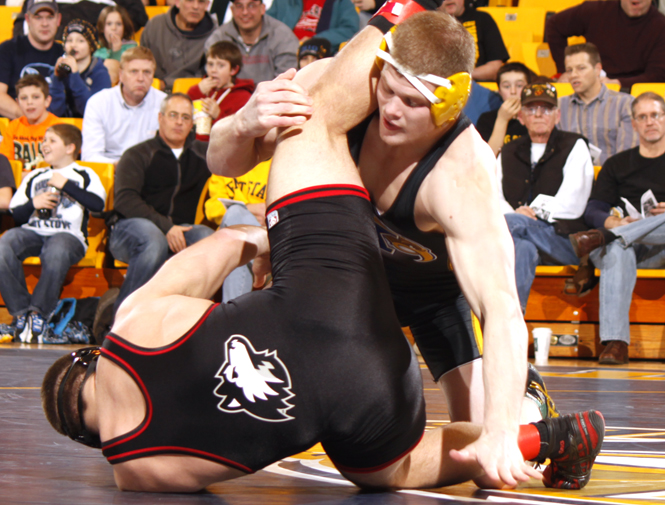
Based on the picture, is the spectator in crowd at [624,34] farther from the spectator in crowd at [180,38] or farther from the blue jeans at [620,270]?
the spectator in crowd at [180,38]

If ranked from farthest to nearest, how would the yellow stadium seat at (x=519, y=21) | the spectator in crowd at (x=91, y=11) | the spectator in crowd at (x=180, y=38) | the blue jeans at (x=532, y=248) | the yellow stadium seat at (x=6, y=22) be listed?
the yellow stadium seat at (x=6, y=22) < the spectator in crowd at (x=91, y=11) < the yellow stadium seat at (x=519, y=21) < the spectator in crowd at (x=180, y=38) < the blue jeans at (x=532, y=248)

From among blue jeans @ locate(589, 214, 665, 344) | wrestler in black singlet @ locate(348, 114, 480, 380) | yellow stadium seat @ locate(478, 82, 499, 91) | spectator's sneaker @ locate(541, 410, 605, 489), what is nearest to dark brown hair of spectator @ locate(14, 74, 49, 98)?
yellow stadium seat @ locate(478, 82, 499, 91)

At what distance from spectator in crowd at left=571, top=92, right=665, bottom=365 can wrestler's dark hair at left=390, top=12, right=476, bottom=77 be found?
3416mm

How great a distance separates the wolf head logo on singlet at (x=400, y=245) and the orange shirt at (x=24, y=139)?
4918 millimetres

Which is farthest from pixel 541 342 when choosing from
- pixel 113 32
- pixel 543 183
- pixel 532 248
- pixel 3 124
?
pixel 113 32

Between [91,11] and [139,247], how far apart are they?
4009 millimetres

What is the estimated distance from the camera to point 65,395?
1718 mm

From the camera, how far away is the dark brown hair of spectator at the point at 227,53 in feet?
20.9

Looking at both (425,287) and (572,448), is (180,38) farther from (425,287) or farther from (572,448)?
(572,448)

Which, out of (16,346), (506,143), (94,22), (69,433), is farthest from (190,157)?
(69,433)

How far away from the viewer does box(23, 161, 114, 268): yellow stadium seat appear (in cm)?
579

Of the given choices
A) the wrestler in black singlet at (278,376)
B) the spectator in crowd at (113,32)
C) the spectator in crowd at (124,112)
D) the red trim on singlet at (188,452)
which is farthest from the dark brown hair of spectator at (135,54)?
the red trim on singlet at (188,452)

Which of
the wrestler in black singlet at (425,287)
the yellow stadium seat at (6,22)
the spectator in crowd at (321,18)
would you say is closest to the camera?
the wrestler in black singlet at (425,287)

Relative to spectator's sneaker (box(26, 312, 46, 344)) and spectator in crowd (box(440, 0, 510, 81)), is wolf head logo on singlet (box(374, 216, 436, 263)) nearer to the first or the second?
spectator's sneaker (box(26, 312, 46, 344))
